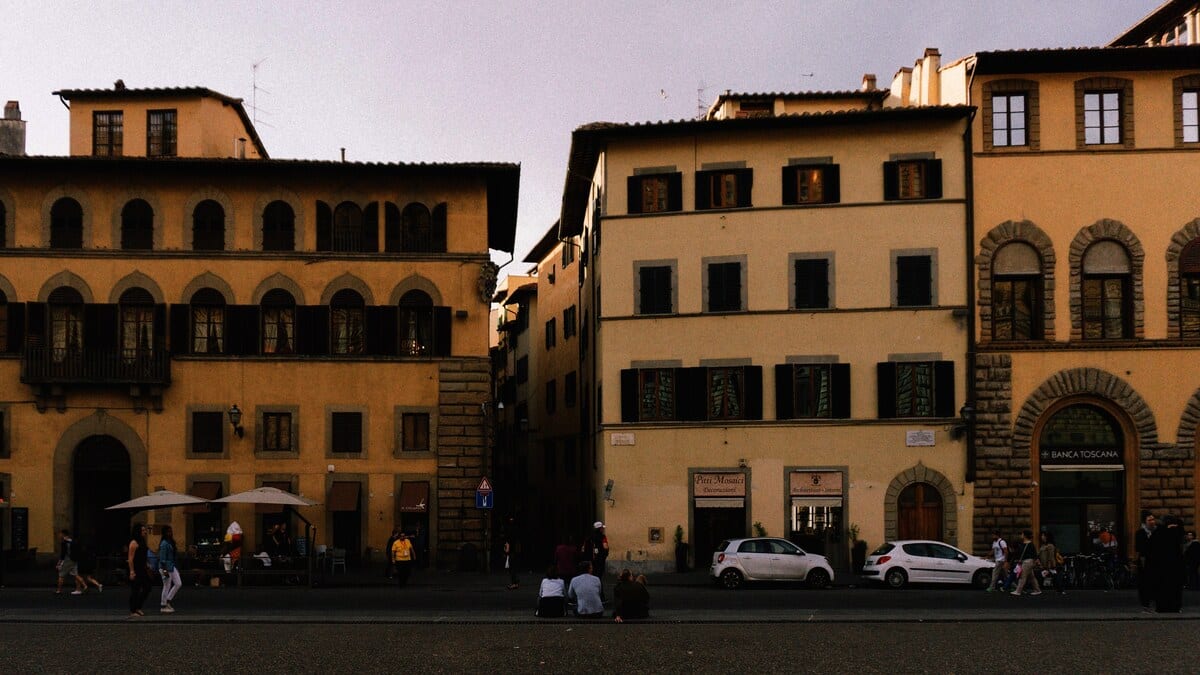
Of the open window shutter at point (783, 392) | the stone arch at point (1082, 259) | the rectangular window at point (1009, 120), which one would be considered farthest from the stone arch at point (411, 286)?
the stone arch at point (1082, 259)

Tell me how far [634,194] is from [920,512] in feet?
43.5

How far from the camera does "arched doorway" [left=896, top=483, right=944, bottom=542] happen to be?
4166 centimetres

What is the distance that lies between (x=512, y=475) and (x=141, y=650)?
5867cm

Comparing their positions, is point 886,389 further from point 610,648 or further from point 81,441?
point 81,441

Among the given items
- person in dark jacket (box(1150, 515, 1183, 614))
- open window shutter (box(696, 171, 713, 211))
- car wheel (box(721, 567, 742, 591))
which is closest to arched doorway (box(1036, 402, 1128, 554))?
car wheel (box(721, 567, 742, 591))

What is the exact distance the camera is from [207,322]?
144 ft

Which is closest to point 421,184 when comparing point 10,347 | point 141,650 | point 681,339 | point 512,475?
point 681,339

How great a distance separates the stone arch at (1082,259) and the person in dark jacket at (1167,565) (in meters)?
15.1

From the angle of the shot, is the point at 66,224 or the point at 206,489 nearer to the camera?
the point at 206,489

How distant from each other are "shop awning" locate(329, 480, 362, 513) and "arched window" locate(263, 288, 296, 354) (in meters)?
4.56

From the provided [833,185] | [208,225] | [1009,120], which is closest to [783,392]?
[833,185]

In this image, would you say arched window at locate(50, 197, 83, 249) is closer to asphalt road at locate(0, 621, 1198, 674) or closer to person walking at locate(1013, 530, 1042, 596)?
asphalt road at locate(0, 621, 1198, 674)

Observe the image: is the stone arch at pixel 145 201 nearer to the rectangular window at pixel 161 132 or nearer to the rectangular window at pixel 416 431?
the rectangular window at pixel 161 132

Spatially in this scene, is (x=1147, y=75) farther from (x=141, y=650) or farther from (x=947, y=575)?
(x=141, y=650)
